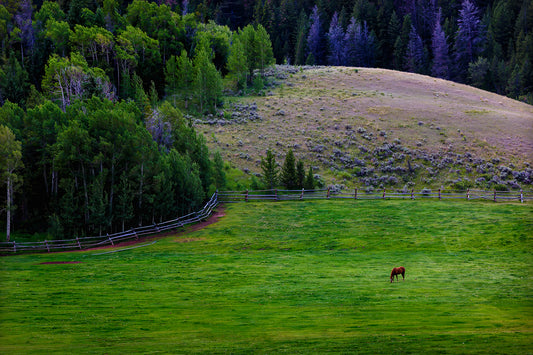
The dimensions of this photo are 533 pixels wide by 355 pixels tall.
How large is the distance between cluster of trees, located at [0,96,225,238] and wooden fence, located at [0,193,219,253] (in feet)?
3.12

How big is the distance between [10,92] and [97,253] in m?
39.9

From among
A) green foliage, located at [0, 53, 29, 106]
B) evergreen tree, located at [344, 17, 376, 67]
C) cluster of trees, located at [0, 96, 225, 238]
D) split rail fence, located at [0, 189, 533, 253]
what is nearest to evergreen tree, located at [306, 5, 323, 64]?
evergreen tree, located at [344, 17, 376, 67]

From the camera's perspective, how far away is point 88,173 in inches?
1598

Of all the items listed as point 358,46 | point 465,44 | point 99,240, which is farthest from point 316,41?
point 99,240

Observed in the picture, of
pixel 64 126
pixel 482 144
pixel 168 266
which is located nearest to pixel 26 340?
pixel 168 266

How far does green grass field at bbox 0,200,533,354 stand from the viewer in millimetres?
A: 16938

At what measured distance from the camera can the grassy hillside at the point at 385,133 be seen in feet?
196

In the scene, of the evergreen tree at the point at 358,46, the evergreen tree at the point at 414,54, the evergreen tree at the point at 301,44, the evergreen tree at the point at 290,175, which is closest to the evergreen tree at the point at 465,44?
the evergreen tree at the point at 414,54

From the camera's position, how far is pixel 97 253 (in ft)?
111

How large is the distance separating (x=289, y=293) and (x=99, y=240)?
2110cm

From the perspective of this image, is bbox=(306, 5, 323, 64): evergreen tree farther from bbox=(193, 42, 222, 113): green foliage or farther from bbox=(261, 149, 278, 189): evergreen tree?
bbox=(261, 149, 278, 189): evergreen tree

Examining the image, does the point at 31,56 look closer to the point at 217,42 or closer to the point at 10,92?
the point at 10,92

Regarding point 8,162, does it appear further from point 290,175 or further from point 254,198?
point 290,175

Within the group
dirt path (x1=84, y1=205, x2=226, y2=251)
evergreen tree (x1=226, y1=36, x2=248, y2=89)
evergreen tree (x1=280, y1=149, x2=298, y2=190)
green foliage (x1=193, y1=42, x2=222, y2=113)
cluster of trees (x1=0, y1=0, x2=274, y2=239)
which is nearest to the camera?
dirt path (x1=84, y1=205, x2=226, y2=251)
